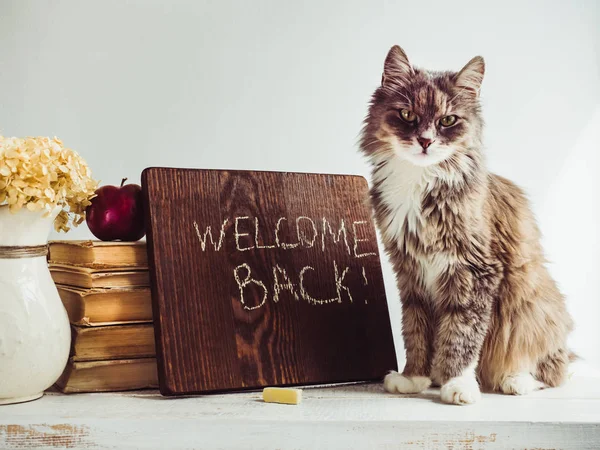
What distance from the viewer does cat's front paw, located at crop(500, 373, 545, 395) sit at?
1.12 m

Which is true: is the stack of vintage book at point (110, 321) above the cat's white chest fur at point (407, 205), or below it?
below

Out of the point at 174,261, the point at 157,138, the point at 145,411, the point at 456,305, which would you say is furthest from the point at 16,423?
the point at 157,138

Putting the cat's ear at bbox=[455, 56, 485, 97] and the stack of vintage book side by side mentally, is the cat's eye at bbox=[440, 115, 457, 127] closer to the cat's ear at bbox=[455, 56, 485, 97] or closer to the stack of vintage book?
the cat's ear at bbox=[455, 56, 485, 97]

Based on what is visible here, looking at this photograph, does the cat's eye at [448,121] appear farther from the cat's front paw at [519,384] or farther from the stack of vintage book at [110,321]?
the stack of vintage book at [110,321]

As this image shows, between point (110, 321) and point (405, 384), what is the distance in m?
0.53

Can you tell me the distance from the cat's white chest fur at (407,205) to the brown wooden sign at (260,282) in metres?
0.15

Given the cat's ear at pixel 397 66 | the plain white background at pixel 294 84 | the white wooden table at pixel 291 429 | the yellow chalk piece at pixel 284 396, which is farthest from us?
the plain white background at pixel 294 84

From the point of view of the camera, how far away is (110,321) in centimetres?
110

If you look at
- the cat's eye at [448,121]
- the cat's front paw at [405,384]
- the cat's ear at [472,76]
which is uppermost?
the cat's ear at [472,76]

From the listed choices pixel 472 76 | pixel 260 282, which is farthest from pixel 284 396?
pixel 472 76

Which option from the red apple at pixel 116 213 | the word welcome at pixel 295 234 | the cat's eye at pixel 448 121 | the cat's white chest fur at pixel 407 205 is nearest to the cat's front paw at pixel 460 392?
the cat's white chest fur at pixel 407 205

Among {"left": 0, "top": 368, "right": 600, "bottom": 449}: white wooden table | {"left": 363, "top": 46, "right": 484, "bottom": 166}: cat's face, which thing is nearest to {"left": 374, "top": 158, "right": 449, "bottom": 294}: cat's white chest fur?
{"left": 363, "top": 46, "right": 484, "bottom": 166}: cat's face

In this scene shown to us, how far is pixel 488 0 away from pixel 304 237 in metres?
0.93

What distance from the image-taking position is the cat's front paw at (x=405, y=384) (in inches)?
44.0
